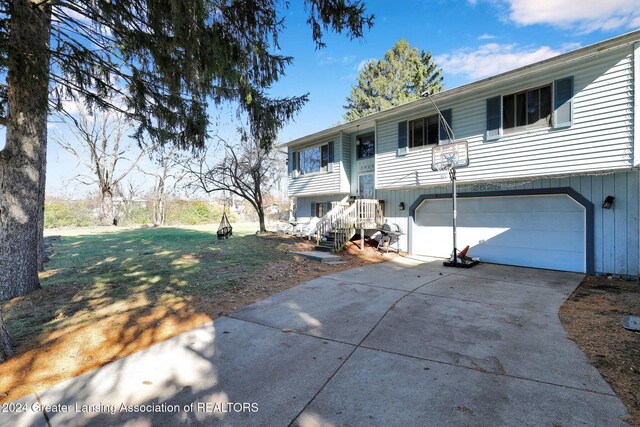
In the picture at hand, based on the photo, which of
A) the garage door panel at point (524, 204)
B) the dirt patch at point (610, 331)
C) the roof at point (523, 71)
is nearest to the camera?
the dirt patch at point (610, 331)

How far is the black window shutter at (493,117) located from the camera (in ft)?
26.2

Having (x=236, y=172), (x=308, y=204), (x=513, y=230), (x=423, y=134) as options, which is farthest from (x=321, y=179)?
(x=513, y=230)

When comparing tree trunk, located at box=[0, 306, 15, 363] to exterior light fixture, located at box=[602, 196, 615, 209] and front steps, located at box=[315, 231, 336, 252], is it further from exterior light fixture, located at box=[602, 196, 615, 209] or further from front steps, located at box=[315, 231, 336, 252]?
exterior light fixture, located at box=[602, 196, 615, 209]

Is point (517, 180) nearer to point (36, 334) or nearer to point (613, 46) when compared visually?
point (613, 46)

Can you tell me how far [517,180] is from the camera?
8.00 m

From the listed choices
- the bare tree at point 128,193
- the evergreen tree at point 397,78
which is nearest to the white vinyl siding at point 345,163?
the evergreen tree at point 397,78

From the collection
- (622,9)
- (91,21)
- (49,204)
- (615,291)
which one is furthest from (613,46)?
(49,204)

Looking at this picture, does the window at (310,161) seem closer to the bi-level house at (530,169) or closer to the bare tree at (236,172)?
the bi-level house at (530,169)

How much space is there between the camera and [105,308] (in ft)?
15.5

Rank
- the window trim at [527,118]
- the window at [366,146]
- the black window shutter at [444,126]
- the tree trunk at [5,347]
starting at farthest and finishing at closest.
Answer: the window at [366,146]
the black window shutter at [444,126]
the window trim at [527,118]
the tree trunk at [5,347]

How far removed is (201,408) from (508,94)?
937 centimetres

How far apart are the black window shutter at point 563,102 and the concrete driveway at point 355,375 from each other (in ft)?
15.0

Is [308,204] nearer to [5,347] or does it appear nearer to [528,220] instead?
[528,220]

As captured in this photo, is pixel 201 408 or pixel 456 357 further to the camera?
pixel 456 357
